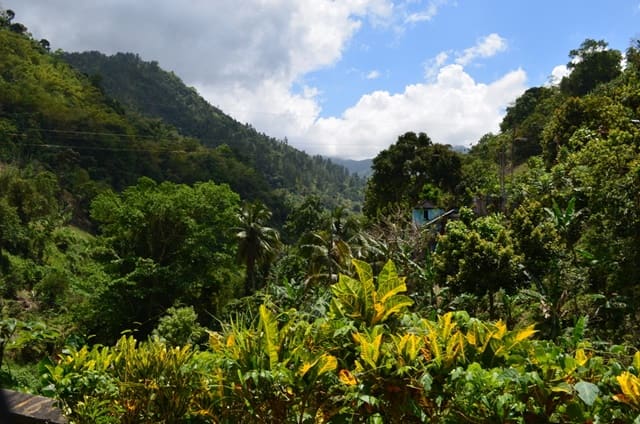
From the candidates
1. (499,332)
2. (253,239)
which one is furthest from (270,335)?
(253,239)

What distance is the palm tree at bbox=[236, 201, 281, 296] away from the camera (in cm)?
2308

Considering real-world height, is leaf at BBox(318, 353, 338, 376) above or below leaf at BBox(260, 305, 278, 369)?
below

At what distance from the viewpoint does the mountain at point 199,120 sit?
105062 millimetres

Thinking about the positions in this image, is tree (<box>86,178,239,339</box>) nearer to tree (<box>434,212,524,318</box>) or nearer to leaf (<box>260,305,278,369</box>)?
tree (<box>434,212,524,318</box>)

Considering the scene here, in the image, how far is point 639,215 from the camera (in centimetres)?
799

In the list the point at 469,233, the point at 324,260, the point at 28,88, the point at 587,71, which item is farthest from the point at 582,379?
the point at 28,88

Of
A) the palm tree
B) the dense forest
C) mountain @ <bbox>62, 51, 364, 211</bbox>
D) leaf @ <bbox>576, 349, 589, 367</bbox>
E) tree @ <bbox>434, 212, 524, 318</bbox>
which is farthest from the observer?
mountain @ <bbox>62, 51, 364, 211</bbox>

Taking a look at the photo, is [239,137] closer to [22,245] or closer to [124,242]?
[22,245]

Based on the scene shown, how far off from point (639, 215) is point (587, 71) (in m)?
34.6

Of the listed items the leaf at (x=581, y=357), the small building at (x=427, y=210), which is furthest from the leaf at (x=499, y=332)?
the small building at (x=427, y=210)

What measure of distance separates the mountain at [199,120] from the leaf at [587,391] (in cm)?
9562

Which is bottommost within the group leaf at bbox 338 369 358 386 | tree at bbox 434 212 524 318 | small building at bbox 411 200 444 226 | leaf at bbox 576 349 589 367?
tree at bbox 434 212 524 318

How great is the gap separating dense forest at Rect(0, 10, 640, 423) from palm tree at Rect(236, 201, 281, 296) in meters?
0.11

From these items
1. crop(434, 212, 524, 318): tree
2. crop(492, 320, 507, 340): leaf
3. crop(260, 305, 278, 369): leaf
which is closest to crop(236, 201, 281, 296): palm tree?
crop(434, 212, 524, 318): tree
